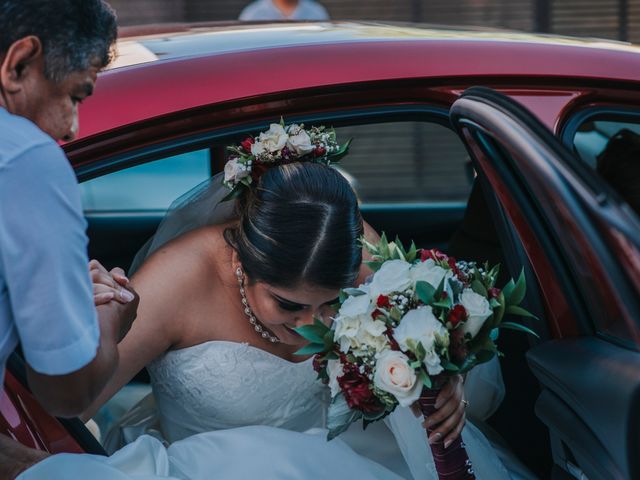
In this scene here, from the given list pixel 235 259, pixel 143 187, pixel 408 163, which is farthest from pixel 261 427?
pixel 408 163

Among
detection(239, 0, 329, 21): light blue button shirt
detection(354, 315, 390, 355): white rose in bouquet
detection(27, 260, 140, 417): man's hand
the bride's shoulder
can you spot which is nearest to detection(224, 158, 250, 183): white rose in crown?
the bride's shoulder

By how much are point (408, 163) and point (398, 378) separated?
7.13 m

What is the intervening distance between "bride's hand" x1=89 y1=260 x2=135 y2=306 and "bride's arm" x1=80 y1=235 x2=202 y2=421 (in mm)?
605

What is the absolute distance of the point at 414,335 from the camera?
6.05 ft

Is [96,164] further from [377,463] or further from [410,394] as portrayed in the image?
[377,463]

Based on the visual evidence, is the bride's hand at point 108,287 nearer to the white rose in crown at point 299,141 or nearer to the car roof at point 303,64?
the car roof at point 303,64

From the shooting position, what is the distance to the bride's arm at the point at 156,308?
2367 mm

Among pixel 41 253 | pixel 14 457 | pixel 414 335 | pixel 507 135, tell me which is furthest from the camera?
pixel 414 335

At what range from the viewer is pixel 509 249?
2115 mm

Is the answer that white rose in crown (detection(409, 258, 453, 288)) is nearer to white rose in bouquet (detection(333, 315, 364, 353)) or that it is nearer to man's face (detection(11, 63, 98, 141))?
white rose in bouquet (detection(333, 315, 364, 353))

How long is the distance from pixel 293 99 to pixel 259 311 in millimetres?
604

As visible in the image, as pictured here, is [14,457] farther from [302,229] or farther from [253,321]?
[253,321]

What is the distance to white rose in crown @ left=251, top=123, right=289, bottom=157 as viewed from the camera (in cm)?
220

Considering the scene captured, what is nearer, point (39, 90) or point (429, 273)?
point (39, 90)
